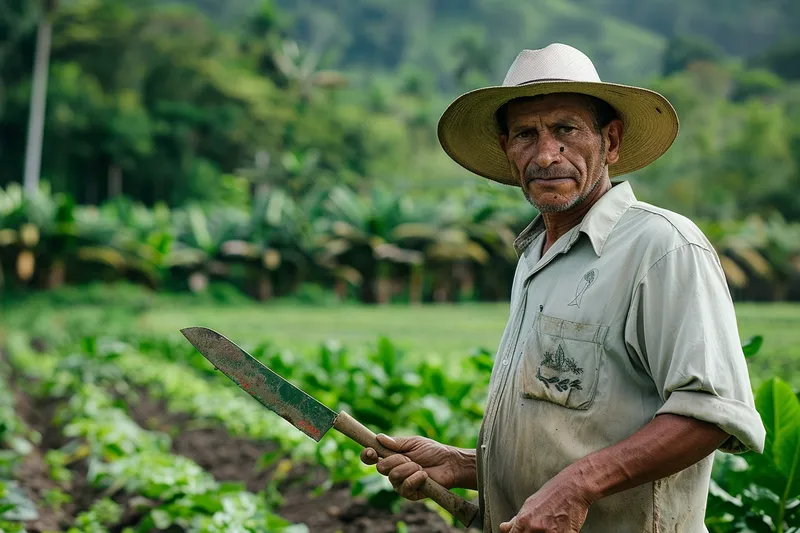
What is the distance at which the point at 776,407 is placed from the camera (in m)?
2.63

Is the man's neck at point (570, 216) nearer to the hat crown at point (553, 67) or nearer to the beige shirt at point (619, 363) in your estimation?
the beige shirt at point (619, 363)

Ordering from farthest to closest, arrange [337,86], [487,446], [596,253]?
[337,86] → [487,446] → [596,253]

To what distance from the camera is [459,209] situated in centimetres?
1906

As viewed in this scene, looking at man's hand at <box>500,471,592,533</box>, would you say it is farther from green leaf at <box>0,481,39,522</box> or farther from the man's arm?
green leaf at <box>0,481,39,522</box>

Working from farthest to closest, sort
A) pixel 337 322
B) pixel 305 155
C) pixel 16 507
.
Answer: pixel 305 155
pixel 337 322
pixel 16 507

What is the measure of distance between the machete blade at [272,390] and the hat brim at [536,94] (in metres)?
0.72

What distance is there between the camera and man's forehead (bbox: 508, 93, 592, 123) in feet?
6.61

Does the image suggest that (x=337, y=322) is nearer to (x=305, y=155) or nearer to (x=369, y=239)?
(x=369, y=239)

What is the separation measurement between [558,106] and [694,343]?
611mm

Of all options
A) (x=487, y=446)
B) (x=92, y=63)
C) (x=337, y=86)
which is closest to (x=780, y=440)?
(x=487, y=446)

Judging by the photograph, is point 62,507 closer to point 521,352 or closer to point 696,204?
point 521,352

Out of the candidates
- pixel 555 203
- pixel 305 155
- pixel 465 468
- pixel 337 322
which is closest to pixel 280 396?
pixel 465 468

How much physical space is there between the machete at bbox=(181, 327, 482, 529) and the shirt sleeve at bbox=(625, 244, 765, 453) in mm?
594

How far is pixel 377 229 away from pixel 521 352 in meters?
16.2
